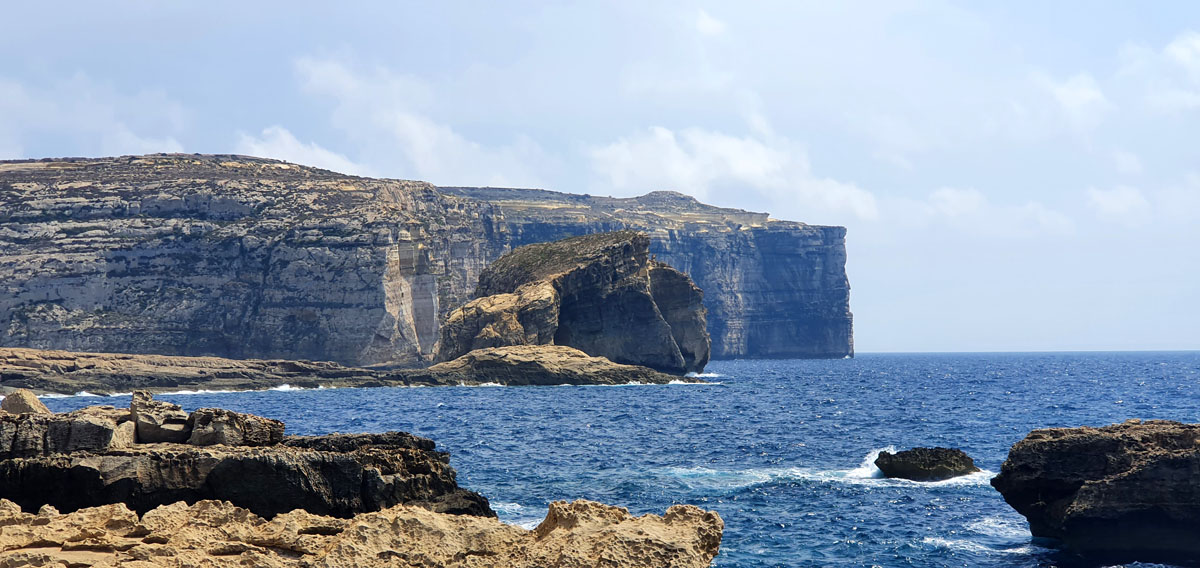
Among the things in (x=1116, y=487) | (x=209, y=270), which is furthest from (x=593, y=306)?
(x=1116, y=487)

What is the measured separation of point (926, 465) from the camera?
36781 millimetres

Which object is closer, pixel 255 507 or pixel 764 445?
pixel 255 507

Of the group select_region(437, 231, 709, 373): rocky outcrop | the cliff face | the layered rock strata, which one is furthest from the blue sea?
the cliff face

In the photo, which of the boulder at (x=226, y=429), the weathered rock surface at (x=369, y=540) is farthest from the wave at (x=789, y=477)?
the weathered rock surface at (x=369, y=540)

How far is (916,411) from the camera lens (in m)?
70.1

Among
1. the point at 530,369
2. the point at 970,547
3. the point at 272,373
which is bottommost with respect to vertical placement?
the point at 970,547

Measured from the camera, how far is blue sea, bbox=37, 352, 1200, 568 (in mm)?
27781

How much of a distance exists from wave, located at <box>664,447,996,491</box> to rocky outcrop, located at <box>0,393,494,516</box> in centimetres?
1807

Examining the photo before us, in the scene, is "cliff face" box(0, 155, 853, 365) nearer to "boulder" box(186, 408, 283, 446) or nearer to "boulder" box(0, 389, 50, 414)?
"boulder" box(0, 389, 50, 414)

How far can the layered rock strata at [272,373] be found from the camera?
343 ft

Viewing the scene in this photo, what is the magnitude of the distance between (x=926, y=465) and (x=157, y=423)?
25353mm

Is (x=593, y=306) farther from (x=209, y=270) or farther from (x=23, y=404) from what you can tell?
(x=23, y=404)

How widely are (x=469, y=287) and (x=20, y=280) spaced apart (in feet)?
211

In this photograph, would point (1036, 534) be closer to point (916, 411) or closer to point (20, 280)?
point (916, 411)
